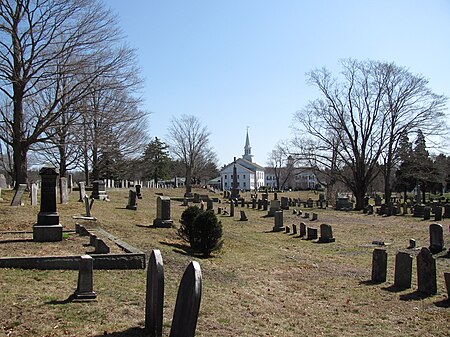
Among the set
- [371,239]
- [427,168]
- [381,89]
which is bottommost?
[371,239]

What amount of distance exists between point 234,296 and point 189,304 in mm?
3749

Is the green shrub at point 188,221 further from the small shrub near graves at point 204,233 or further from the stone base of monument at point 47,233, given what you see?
the stone base of monument at point 47,233

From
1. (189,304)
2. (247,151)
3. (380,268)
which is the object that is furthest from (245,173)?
(189,304)

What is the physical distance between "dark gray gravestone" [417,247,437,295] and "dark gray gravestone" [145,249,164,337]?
19.5 ft

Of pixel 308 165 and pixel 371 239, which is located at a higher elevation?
pixel 308 165

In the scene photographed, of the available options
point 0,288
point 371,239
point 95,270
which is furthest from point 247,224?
point 0,288

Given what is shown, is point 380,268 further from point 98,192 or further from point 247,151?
point 247,151

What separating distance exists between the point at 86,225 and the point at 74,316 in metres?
8.82

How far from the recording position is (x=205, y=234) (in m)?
13.3

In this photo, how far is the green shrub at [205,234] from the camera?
13281mm

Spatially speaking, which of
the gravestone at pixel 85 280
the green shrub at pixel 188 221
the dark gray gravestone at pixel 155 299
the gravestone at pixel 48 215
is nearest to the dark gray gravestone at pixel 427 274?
the dark gray gravestone at pixel 155 299

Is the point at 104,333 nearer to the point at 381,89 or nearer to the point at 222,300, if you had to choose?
the point at 222,300

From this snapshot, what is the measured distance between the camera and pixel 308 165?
4472 centimetres

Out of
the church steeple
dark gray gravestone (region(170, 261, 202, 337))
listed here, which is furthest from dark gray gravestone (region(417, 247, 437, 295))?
the church steeple
